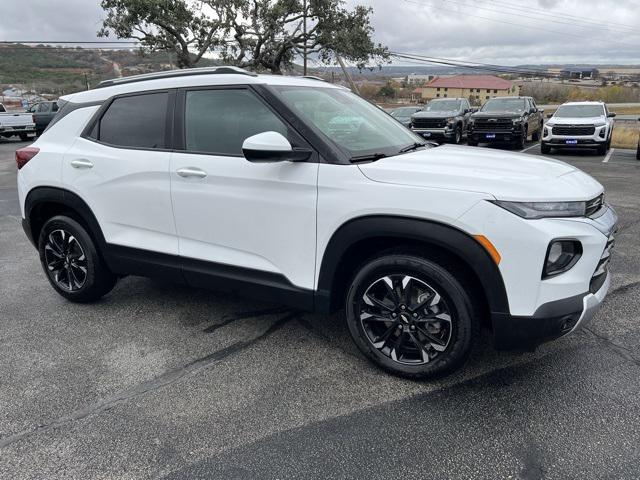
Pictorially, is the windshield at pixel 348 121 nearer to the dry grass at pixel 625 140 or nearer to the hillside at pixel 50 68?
the dry grass at pixel 625 140

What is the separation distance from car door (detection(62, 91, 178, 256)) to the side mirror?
93cm

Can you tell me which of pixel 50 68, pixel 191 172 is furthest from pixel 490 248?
pixel 50 68

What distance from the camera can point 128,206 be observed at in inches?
147

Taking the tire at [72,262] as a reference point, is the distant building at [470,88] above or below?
below

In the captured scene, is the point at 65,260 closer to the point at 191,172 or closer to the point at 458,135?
the point at 191,172

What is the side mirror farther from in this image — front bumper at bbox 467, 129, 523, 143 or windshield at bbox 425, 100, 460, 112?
windshield at bbox 425, 100, 460, 112

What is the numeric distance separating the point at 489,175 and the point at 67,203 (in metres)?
3.24

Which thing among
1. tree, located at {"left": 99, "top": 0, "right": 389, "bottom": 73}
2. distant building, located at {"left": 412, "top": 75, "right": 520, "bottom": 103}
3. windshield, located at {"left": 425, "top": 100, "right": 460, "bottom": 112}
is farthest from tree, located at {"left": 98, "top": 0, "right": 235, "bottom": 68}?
distant building, located at {"left": 412, "top": 75, "right": 520, "bottom": 103}

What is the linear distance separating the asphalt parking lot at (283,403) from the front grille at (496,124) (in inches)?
542

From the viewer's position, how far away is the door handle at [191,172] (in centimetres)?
333

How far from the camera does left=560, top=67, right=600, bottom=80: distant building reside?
106656 mm

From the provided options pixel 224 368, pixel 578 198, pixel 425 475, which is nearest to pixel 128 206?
pixel 224 368

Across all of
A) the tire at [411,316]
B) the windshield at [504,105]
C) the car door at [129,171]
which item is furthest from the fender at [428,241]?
the windshield at [504,105]

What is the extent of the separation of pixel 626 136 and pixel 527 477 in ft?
74.9
